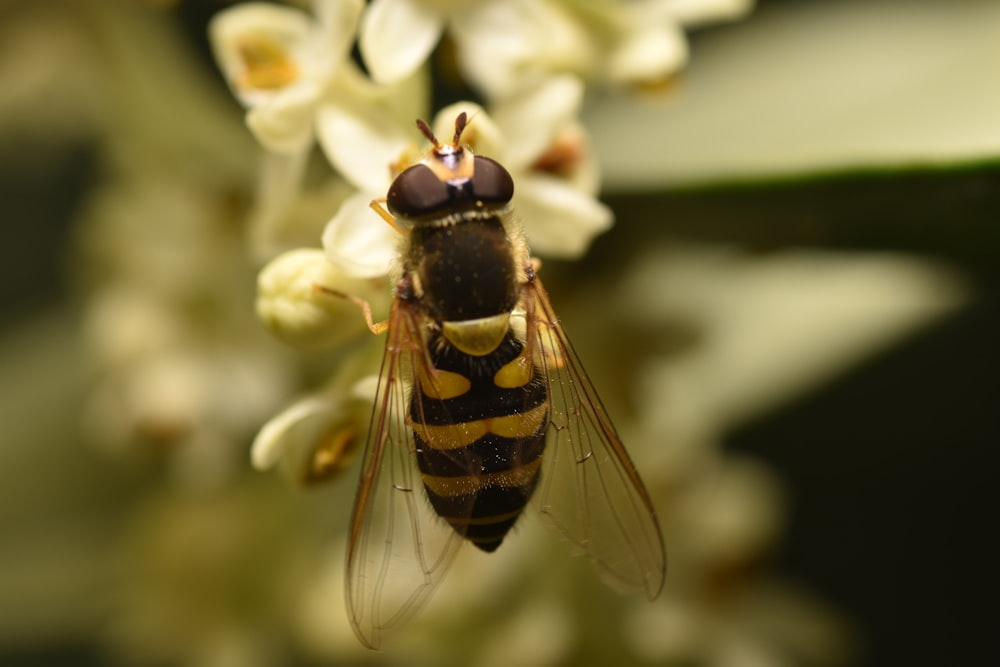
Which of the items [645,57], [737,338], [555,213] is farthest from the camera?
[737,338]

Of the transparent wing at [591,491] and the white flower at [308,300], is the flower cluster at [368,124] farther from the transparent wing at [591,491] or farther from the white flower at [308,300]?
the transparent wing at [591,491]

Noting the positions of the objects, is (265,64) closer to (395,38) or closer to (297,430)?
(395,38)

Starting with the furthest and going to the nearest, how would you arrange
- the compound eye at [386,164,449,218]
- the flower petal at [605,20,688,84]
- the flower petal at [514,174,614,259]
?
the flower petal at [605,20,688,84] → the flower petal at [514,174,614,259] → the compound eye at [386,164,449,218]

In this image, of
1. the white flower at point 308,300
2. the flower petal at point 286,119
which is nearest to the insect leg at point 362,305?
the white flower at point 308,300

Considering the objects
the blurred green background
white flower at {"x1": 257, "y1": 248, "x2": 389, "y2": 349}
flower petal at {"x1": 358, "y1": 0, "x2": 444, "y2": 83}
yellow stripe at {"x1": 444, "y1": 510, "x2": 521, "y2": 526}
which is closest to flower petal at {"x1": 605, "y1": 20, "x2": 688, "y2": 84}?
the blurred green background

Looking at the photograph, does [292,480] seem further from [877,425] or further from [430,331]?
[877,425]

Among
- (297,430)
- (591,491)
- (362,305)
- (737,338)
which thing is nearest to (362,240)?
(362,305)

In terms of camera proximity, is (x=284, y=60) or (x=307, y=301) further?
(x=284, y=60)

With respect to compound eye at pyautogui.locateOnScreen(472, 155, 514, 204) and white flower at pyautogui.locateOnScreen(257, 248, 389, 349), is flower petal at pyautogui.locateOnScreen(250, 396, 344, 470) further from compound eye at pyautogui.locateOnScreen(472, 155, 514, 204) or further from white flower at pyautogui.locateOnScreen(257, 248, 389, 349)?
compound eye at pyautogui.locateOnScreen(472, 155, 514, 204)
